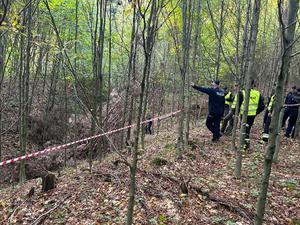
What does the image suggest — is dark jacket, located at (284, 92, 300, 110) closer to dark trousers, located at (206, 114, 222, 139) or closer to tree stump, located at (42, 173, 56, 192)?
dark trousers, located at (206, 114, 222, 139)

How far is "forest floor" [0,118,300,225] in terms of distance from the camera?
3.94 metres

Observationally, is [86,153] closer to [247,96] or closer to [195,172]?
[195,172]

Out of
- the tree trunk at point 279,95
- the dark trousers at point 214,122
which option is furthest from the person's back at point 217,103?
the tree trunk at point 279,95

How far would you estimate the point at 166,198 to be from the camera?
438cm

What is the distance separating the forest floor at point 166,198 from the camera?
3.94 m

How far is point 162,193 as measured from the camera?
179 inches

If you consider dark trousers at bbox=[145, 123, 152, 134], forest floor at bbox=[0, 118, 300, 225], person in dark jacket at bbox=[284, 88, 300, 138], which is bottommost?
dark trousers at bbox=[145, 123, 152, 134]

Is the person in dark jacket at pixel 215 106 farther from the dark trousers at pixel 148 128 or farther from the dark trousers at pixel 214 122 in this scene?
the dark trousers at pixel 148 128

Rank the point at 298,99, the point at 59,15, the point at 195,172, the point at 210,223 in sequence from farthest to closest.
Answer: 1. the point at 59,15
2. the point at 298,99
3. the point at 195,172
4. the point at 210,223

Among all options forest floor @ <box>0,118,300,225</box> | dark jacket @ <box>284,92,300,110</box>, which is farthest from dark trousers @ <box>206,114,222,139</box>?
dark jacket @ <box>284,92,300,110</box>

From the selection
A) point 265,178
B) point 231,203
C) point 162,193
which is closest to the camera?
point 265,178

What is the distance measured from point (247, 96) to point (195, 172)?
6.79 ft

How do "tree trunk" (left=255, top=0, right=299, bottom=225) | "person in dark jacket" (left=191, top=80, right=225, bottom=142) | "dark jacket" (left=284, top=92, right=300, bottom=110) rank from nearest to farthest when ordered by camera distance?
"tree trunk" (left=255, top=0, right=299, bottom=225)
"person in dark jacket" (left=191, top=80, right=225, bottom=142)
"dark jacket" (left=284, top=92, right=300, bottom=110)

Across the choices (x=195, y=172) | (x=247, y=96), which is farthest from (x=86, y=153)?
(x=247, y=96)
